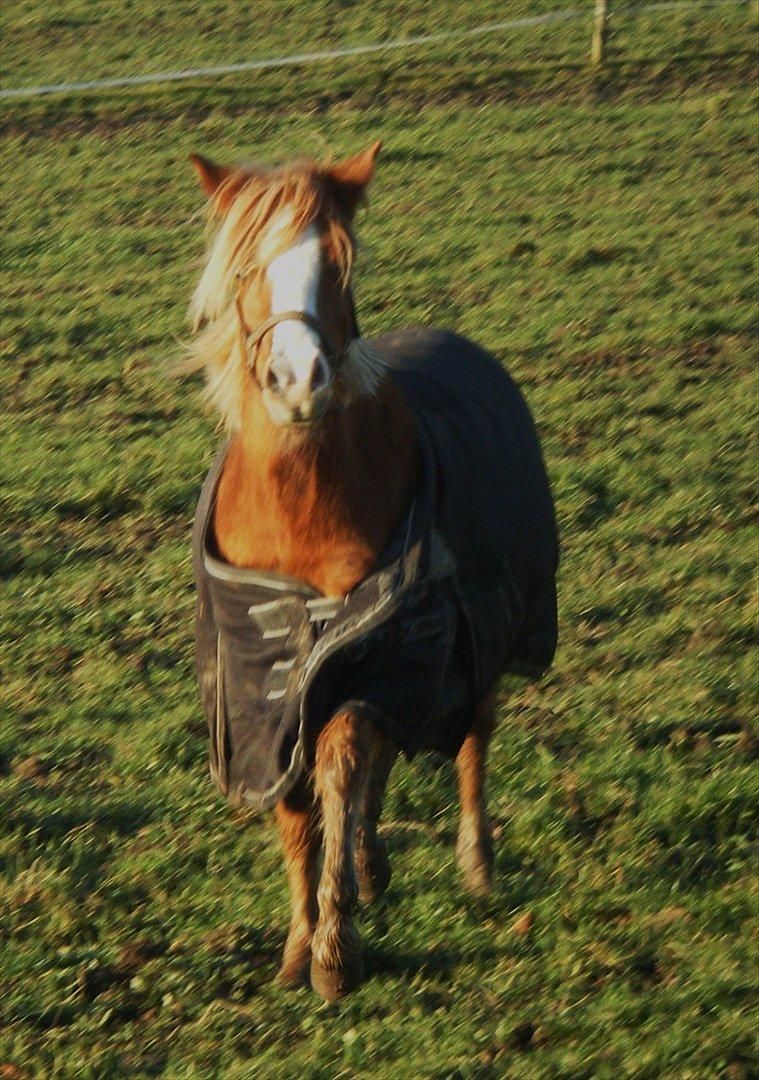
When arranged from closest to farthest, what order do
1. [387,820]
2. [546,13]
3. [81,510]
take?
[387,820]
[81,510]
[546,13]

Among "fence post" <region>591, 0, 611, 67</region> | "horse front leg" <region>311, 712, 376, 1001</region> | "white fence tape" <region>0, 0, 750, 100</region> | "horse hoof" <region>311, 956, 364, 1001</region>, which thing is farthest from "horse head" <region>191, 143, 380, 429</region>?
"fence post" <region>591, 0, 611, 67</region>

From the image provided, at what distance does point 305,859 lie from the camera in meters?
4.12

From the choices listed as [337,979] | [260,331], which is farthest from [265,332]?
[337,979]

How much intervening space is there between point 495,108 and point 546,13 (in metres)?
3.87

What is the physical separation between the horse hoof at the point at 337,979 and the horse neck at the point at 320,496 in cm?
86

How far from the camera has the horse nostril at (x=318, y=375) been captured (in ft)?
10.4

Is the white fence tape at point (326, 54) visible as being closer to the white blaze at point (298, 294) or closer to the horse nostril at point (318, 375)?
the white blaze at point (298, 294)

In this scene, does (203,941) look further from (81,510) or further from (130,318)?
(130,318)

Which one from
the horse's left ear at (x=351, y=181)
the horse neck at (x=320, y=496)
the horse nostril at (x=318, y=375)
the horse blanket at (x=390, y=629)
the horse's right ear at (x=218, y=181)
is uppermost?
the horse's right ear at (x=218, y=181)

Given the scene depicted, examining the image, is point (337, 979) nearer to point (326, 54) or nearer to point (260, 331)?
point (260, 331)

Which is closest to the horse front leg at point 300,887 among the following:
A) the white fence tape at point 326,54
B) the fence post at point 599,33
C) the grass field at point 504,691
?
the grass field at point 504,691

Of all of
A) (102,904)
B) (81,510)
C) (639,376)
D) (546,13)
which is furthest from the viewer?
(546,13)

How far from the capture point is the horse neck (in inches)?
138

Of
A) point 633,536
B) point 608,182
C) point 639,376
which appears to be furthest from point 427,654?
point 608,182
